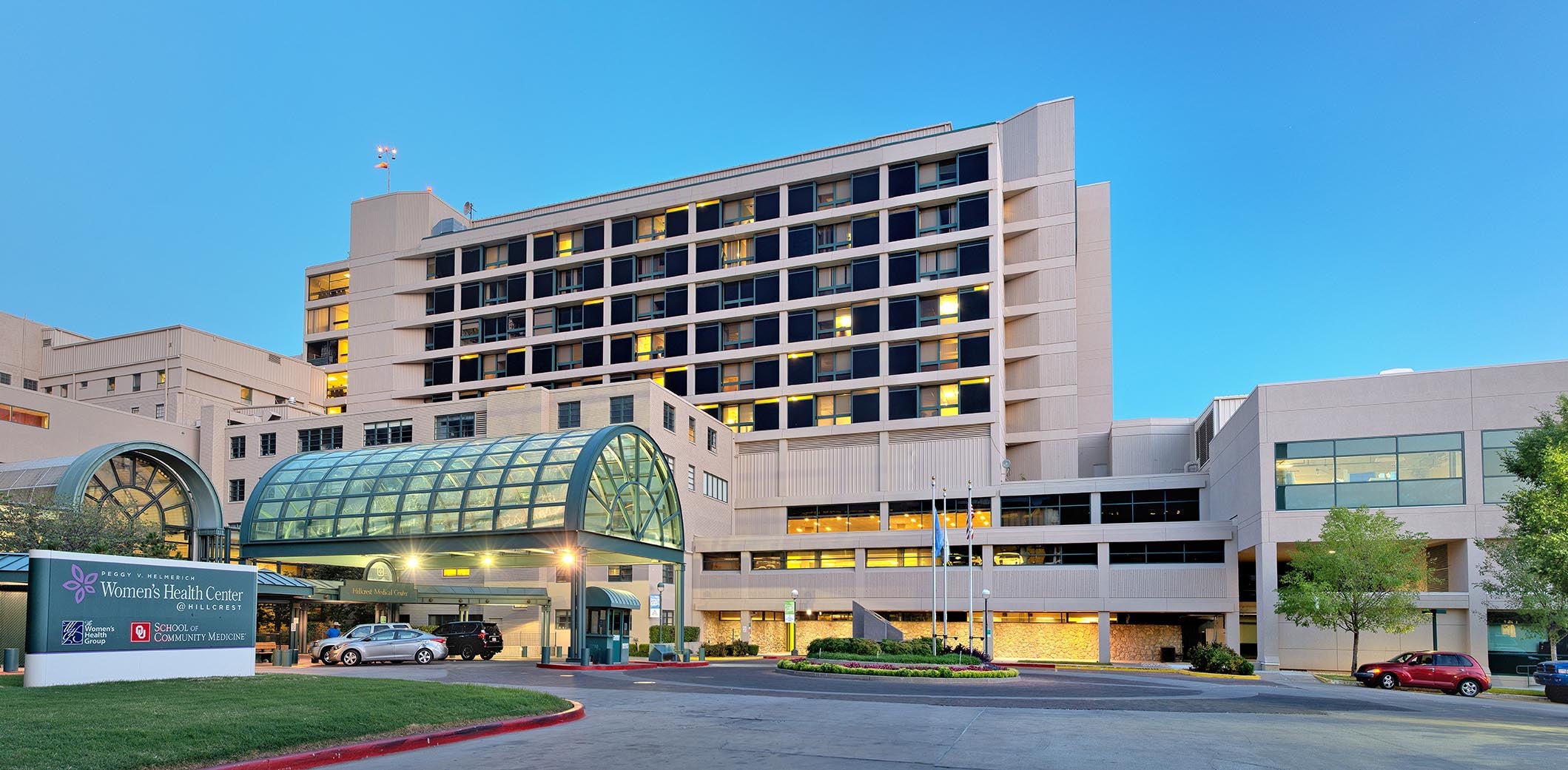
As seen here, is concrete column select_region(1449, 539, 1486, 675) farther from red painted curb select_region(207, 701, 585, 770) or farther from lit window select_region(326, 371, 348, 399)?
lit window select_region(326, 371, 348, 399)

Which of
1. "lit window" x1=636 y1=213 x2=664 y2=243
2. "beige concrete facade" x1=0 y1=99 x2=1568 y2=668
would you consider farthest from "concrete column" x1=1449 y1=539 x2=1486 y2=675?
"lit window" x1=636 y1=213 x2=664 y2=243

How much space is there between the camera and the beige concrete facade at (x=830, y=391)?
6034 centimetres

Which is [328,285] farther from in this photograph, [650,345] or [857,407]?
[857,407]

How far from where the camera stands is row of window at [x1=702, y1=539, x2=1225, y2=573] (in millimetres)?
60156

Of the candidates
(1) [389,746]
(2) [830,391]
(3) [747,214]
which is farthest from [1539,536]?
(3) [747,214]

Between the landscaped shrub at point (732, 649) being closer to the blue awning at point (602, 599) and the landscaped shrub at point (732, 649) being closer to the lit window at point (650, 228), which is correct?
the blue awning at point (602, 599)

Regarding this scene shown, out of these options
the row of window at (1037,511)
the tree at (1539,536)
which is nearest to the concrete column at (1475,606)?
the tree at (1539,536)

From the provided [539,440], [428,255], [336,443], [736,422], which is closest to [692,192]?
[736,422]

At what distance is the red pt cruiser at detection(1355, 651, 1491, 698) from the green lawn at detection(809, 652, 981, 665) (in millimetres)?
13782

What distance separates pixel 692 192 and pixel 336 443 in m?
29.3

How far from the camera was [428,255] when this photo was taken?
281ft

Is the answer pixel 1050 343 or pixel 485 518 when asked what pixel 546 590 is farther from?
pixel 1050 343

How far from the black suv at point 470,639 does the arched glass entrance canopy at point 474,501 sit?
309cm

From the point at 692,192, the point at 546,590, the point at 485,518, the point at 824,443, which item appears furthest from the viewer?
the point at 692,192
